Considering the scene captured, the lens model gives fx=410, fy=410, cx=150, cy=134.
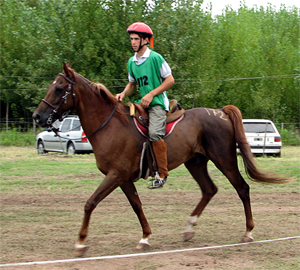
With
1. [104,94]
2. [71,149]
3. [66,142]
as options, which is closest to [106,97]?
[104,94]

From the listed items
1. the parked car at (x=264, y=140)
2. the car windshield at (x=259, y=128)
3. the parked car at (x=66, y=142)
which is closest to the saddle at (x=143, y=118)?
the parked car at (x=66, y=142)

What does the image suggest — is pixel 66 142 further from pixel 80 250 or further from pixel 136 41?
pixel 80 250

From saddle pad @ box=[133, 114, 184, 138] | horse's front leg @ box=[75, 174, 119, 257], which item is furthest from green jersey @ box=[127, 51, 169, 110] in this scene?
horse's front leg @ box=[75, 174, 119, 257]

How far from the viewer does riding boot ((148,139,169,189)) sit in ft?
19.1

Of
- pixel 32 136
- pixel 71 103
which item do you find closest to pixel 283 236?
pixel 71 103

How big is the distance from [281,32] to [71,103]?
132 feet

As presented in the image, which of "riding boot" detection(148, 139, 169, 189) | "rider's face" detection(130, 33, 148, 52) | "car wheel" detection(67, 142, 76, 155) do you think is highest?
"rider's face" detection(130, 33, 148, 52)

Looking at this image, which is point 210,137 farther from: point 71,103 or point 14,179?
point 14,179

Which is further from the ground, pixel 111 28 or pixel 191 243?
pixel 111 28

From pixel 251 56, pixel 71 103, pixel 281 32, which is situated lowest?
pixel 71 103

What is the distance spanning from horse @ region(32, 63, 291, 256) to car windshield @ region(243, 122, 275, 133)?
13355mm

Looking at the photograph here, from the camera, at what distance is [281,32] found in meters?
41.8

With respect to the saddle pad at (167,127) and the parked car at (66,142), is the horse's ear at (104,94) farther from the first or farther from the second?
the parked car at (66,142)

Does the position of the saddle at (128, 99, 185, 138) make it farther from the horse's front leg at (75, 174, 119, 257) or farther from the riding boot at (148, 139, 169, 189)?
the horse's front leg at (75, 174, 119, 257)
